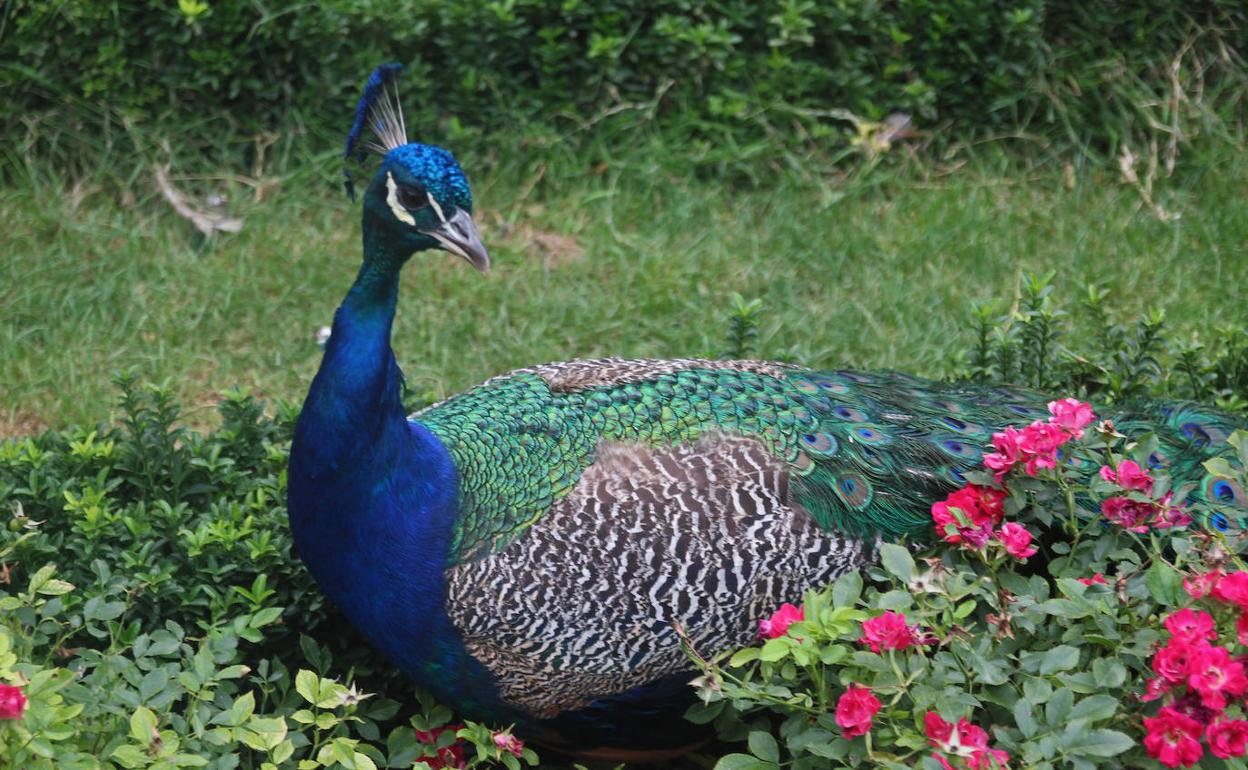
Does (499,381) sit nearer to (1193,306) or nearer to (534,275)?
(534,275)

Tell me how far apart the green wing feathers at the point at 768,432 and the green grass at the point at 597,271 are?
1100mm

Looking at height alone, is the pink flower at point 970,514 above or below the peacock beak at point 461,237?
below

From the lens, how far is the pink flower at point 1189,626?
2189mm

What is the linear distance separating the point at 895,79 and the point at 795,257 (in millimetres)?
814

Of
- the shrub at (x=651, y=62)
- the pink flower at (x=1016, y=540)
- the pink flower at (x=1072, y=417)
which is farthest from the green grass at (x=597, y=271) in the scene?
the pink flower at (x=1016, y=540)

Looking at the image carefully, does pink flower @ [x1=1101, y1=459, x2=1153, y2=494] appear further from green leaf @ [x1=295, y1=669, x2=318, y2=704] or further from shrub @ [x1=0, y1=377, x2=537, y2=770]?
green leaf @ [x1=295, y1=669, x2=318, y2=704]

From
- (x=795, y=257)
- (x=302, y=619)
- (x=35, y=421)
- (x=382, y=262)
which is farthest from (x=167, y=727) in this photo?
(x=795, y=257)

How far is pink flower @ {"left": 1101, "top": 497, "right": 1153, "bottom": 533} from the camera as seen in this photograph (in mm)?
2533

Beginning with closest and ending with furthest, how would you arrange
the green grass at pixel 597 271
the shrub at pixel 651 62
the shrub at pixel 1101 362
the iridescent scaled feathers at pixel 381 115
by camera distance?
1. the iridescent scaled feathers at pixel 381 115
2. the shrub at pixel 1101 362
3. the green grass at pixel 597 271
4. the shrub at pixel 651 62

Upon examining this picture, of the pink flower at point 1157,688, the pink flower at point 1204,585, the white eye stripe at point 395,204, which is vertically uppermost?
the white eye stripe at point 395,204

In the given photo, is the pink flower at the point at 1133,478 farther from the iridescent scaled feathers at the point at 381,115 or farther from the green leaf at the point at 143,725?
the green leaf at the point at 143,725

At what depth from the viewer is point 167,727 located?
8.30 feet

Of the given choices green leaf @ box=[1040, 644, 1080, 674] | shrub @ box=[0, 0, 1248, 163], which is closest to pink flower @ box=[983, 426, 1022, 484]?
green leaf @ box=[1040, 644, 1080, 674]

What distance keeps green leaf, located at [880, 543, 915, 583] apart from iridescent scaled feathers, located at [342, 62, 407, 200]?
115 centimetres
